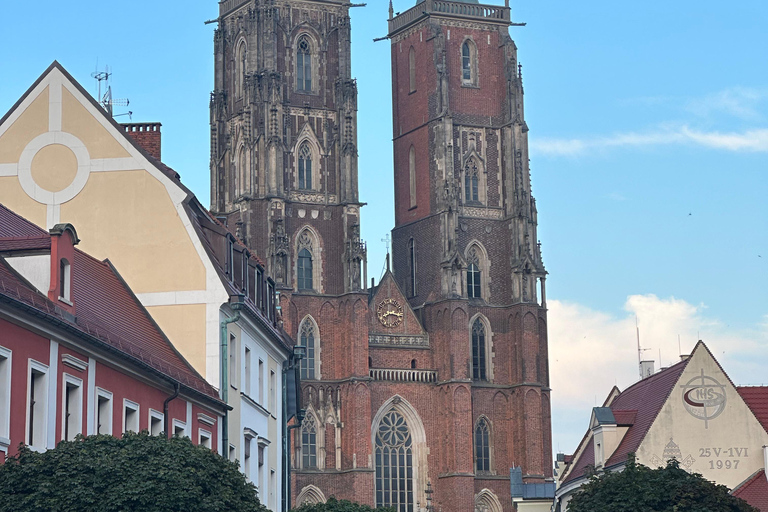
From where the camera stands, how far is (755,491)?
145 ft

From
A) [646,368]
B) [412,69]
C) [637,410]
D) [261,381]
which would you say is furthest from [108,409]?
[412,69]

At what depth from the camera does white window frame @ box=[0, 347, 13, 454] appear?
2375 centimetres

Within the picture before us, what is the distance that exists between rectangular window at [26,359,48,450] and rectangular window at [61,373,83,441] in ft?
3.25

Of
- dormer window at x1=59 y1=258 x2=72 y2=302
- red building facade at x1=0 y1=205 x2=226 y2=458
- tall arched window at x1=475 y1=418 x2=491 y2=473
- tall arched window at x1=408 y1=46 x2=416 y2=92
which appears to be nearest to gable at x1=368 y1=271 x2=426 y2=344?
tall arched window at x1=475 y1=418 x2=491 y2=473

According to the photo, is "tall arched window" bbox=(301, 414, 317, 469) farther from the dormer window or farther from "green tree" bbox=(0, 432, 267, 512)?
"green tree" bbox=(0, 432, 267, 512)

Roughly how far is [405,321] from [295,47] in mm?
15647

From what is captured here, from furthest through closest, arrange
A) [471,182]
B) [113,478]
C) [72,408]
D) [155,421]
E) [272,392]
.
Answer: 1. [471,182]
2. [272,392]
3. [155,421]
4. [72,408]
5. [113,478]

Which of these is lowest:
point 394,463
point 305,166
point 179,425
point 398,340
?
point 179,425

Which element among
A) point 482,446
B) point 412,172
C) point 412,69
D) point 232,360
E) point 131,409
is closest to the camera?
point 131,409

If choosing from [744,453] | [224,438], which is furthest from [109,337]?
[744,453]

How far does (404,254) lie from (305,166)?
7.80 m

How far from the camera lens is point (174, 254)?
118 feet

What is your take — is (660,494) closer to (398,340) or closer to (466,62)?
(398,340)

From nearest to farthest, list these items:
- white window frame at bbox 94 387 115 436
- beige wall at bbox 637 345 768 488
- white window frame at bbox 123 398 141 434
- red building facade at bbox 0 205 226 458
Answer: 1. red building facade at bbox 0 205 226 458
2. white window frame at bbox 94 387 115 436
3. white window frame at bbox 123 398 141 434
4. beige wall at bbox 637 345 768 488
